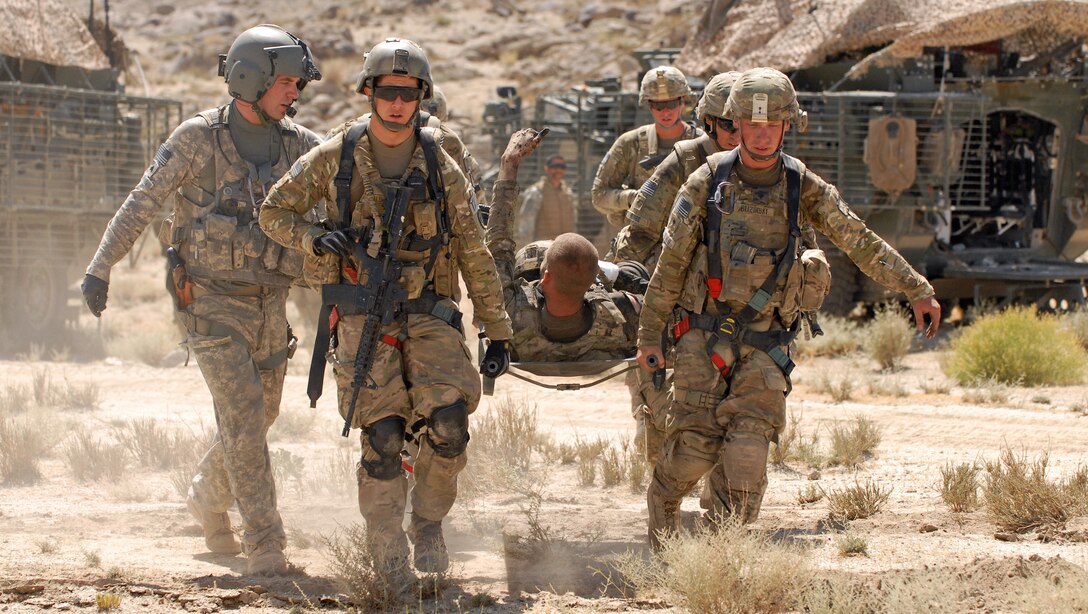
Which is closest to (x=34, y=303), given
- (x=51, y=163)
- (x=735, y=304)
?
(x=51, y=163)

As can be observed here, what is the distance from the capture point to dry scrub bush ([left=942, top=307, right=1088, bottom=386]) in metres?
11.2

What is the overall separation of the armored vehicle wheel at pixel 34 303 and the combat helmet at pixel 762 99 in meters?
10.7

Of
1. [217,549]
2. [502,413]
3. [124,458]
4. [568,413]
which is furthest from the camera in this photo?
[568,413]

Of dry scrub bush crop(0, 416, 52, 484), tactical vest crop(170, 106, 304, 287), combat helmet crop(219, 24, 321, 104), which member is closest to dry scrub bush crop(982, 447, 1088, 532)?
tactical vest crop(170, 106, 304, 287)

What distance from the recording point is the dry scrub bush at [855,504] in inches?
260

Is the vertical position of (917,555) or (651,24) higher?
(651,24)

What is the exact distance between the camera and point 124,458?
8.22 m

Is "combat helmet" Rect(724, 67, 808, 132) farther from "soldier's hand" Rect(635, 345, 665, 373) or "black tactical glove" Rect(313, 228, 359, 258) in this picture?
"black tactical glove" Rect(313, 228, 359, 258)

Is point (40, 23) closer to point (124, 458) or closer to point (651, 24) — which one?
point (124, 458)

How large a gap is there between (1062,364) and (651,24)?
82.6ft

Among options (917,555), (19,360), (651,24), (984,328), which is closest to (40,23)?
(19,360)

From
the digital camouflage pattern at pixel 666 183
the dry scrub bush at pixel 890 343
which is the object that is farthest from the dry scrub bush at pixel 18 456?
the dry scrub bush at pixel 890 343

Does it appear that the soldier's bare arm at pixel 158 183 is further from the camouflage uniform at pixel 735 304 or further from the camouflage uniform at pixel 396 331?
the camouflage uniform at pixel 735 304

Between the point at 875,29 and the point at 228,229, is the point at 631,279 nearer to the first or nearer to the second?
the point at 228,229
